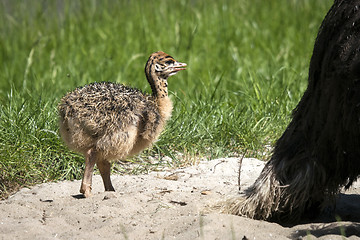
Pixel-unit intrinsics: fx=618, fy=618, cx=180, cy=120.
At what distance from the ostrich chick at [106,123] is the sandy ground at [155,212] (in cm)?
31

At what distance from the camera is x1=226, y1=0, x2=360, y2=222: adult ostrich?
3.77m

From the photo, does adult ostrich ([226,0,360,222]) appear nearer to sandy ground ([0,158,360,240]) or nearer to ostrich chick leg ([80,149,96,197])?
sandy ground ([0,158,360,240])

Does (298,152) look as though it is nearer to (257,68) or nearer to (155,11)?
(257,68)

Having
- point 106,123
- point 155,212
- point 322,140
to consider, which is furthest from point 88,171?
point 322,140

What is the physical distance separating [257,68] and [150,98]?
3.68 metres

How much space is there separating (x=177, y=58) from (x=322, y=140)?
510 centimetres

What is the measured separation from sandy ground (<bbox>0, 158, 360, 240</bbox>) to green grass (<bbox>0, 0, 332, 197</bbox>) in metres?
0.40

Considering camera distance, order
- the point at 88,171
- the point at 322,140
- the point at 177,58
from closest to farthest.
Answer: the point at 322,140 → the point at 88,171 → the point at 177,58

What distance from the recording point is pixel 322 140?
3.94m

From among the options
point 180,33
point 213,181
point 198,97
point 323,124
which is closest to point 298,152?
point 323,124

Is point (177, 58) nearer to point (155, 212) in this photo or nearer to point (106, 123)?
point (106, 123)

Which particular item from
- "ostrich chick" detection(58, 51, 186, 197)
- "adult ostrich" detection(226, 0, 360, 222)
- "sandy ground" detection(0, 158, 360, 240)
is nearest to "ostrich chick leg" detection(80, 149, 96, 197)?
"ostrich chick" detection(58, 51, 186, 197)

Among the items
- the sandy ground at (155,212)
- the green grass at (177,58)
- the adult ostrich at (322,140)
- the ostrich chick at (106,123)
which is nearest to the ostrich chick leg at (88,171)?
the ostrich chick at (106,123)

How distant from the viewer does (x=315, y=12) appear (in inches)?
424
